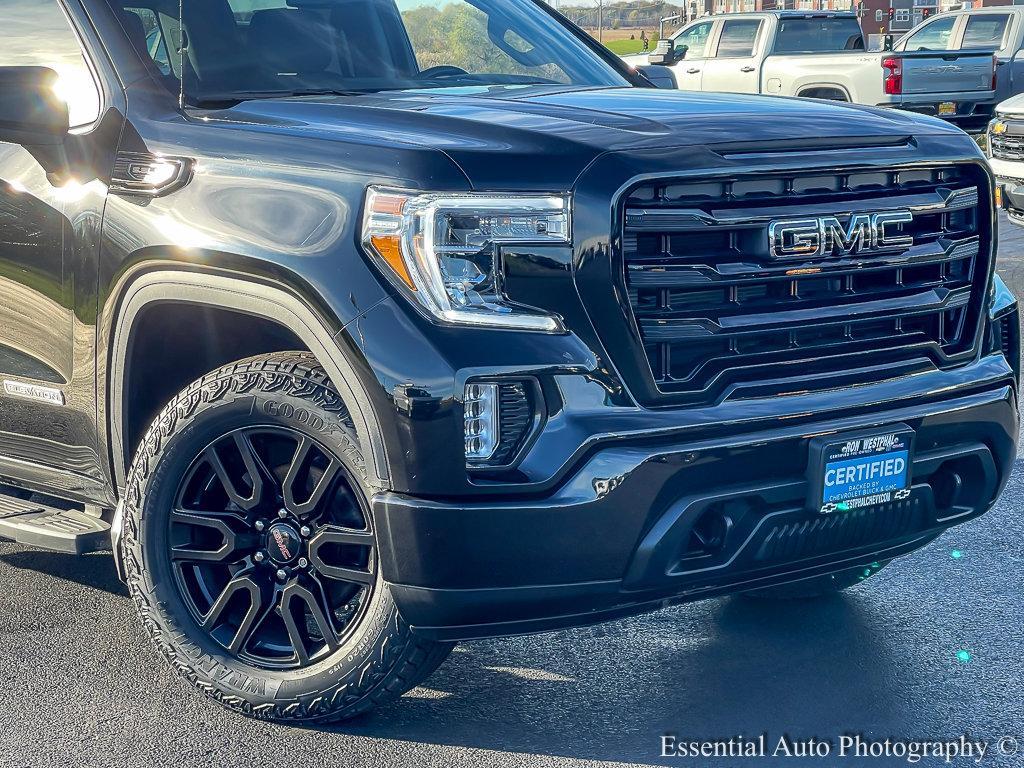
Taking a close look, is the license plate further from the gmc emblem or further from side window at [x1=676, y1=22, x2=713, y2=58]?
side window at [x1=676, y1=22, x2=713, y2=58]

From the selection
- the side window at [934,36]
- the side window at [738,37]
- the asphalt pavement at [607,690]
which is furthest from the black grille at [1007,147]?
the side window at [934,36]

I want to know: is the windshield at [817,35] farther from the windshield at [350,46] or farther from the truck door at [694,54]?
the windshield at [350,46]

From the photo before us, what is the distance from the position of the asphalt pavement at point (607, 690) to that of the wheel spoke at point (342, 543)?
0.44 meters

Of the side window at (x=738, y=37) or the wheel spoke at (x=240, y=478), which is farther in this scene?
the side window at (x=738, y=37)

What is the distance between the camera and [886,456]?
3184 millimetres

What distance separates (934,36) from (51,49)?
67.1ft

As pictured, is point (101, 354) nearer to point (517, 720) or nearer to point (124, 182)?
point (124, 182)

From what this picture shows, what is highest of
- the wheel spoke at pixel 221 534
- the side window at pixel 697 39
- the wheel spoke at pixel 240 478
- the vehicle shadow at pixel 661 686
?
the wheel spoke at pixel 240 478

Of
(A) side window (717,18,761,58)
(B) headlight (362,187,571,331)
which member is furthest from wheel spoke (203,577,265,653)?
(A) side window (717,18,761,58)

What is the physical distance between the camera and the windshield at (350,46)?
3814mm

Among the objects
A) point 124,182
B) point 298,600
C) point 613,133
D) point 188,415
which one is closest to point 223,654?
point 298,600

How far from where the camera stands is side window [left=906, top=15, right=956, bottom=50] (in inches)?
852

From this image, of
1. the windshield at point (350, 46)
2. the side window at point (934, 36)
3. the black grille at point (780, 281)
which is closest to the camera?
the black grille at point (780, 281)

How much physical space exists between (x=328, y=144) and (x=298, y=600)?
1.07 metres
